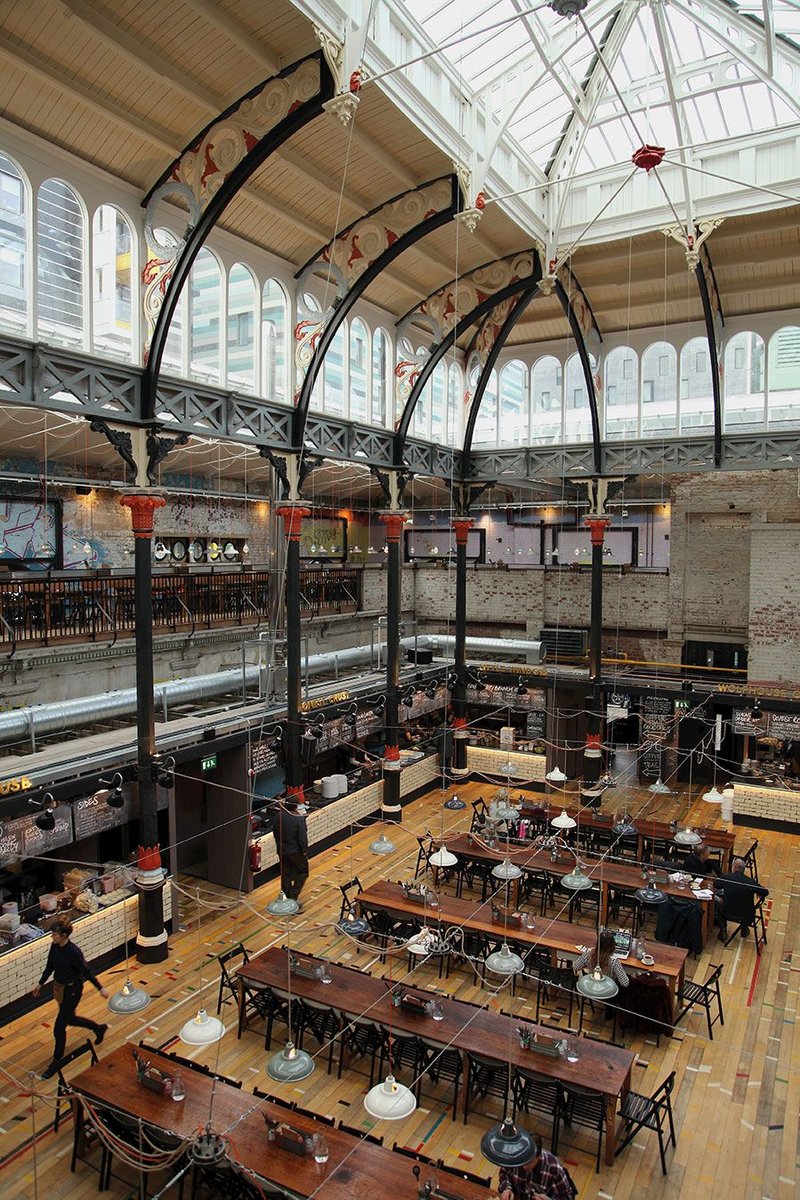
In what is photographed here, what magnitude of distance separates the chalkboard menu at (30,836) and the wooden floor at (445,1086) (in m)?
1.79

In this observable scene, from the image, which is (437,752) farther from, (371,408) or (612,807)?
(371,408)

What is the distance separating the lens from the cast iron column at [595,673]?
16.9m

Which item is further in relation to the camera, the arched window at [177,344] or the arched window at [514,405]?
the arched window at [514,405]

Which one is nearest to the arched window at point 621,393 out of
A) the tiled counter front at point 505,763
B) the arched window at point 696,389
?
the arched window at point 696,389

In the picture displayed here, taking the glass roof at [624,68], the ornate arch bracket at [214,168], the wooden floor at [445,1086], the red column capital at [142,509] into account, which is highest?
the glass roof at [624,68]

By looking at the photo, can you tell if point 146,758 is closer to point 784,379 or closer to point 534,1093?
point 534,1093

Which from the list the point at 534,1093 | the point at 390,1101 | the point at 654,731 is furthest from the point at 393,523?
the point at 390,1101

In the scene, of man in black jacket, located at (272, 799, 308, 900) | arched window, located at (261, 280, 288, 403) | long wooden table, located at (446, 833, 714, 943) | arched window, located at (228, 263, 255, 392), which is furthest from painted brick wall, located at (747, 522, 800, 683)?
arched window, located at (228, 263, 255, 392)

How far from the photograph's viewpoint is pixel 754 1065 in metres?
8.19

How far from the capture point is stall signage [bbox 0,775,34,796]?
354 inches

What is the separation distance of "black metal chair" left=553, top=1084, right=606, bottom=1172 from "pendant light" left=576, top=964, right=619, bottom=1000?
33.2 inches

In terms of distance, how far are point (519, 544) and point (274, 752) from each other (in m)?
10.2

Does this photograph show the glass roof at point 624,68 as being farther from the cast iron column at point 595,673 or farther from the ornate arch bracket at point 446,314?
the cast iron column at point 595,673

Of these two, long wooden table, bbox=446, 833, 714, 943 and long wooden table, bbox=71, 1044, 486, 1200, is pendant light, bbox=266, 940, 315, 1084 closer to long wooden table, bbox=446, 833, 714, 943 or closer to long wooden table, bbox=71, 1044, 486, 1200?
long wooden table, bbox=71, 1044, 486, 1200
